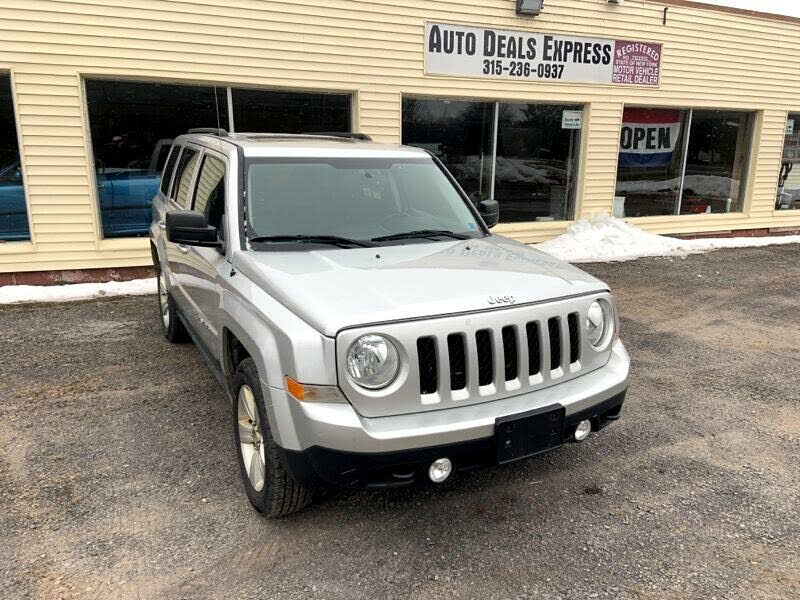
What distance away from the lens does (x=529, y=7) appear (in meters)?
9.77

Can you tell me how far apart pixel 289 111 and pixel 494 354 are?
7082 mm

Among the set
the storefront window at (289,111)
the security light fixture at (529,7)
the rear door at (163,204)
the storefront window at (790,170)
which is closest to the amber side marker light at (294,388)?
the rear door at (163,204)

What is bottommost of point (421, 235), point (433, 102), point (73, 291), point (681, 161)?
point (73, 291)

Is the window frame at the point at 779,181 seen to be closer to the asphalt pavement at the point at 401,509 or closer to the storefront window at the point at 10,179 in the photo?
the asphalt pavement at the point at 401,509

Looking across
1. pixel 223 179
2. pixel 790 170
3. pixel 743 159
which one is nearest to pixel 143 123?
pixel 223 179

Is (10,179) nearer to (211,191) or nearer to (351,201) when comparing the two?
(211,191)

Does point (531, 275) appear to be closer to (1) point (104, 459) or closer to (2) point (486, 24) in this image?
(1) point (104, 459)

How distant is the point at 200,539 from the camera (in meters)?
3.02

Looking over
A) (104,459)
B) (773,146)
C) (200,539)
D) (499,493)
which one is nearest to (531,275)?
(499,493)

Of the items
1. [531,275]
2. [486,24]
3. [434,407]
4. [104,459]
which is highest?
[486,24]

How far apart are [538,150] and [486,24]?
238cm

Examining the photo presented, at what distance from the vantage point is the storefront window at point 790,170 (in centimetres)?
1316

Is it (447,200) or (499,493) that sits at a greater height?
(447,200)

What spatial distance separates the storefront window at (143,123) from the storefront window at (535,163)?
3785 mm
